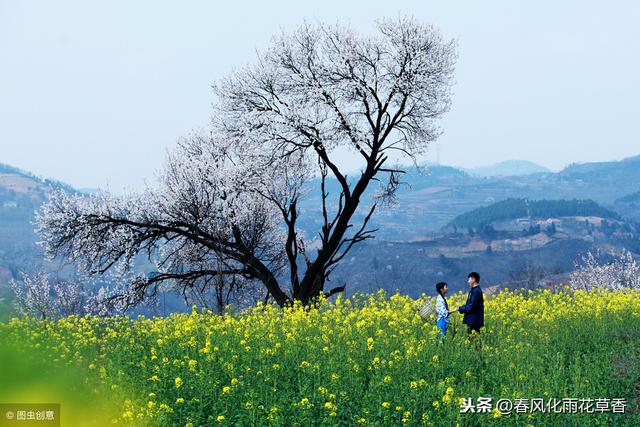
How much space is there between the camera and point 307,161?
32750mm

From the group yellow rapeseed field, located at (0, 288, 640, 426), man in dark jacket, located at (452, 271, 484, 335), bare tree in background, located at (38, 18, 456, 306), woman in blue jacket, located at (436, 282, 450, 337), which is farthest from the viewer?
bare tree in background, located at (38, 18, 456, 306)

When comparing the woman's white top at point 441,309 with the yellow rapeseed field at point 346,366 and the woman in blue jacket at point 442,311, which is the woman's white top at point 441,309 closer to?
the woman in blue jacket at point 442,311

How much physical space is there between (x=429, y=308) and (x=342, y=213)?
13113 millimetres

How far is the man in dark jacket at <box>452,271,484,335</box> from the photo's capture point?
15.8m

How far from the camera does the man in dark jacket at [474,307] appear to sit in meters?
15.8

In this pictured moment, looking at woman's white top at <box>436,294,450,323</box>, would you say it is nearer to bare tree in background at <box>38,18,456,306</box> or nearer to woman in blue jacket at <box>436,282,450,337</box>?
woman in blue jacket at <box>436,282,450,337</box>

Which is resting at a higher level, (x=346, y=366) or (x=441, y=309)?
(x=441, y=309)

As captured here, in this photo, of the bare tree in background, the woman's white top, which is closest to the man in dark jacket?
the woman's white top

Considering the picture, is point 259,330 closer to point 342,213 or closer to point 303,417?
point 303,417

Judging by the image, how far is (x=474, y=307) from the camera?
15.9 m

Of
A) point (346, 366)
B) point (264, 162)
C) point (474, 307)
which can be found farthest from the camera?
point (264, 162)

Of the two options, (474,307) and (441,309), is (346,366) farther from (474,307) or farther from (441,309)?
(474,307)

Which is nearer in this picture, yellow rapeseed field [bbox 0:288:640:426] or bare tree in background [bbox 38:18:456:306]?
yellow rapeseed field [bbox 0:288:640:426]

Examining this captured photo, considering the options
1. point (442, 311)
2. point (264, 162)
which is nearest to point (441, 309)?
point (442, 311)
